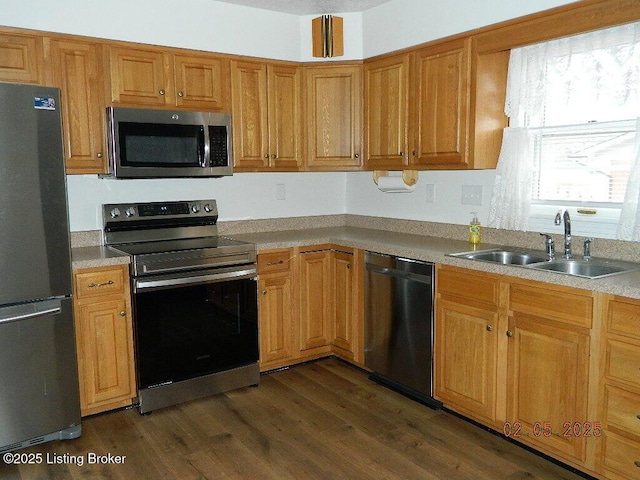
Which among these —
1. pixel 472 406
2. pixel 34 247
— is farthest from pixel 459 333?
pixel 34 247

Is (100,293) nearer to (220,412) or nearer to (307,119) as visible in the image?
(220,412)

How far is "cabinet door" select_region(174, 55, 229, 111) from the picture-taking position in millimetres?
3434

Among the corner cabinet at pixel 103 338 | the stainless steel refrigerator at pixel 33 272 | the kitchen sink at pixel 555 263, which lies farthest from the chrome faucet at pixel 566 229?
the stainless steel refrigerator at pixel 33 272

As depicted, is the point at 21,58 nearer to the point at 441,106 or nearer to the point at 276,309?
the point at 276,309

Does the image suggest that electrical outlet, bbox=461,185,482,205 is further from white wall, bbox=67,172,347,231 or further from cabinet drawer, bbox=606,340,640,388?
cabinet drawer, bbox=606,340,640,388

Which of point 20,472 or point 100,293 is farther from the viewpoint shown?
point 100,293

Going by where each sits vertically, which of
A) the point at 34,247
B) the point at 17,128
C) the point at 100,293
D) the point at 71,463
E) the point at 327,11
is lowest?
the point at 71,463

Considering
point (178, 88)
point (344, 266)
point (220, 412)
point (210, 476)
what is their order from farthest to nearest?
1. point (344, 266)
2. point (178, 88)
3. point (220, 412)
4. point (210, 476)

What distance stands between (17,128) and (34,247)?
57 cm

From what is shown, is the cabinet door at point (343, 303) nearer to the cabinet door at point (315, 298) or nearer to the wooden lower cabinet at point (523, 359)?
the cabinet door at point (315, 298)

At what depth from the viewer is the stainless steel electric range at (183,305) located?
3070 millimetres

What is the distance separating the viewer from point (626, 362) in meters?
2.17

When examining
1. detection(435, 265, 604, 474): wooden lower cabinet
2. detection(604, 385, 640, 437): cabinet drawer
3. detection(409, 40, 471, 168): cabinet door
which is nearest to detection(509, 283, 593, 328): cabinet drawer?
detection(435, 265, 604, 474): wooden lower cabinet

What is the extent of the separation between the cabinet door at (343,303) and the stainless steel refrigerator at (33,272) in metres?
1.73
